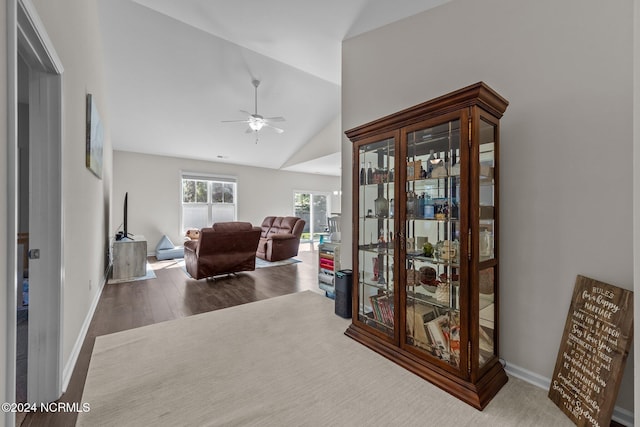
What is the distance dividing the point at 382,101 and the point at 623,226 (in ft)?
6.65

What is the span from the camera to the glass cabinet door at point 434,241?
178cm

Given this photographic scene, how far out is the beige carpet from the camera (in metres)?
1.47

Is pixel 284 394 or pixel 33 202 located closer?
pixel 33 202

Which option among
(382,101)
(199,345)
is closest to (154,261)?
(199,345)

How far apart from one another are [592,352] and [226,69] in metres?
5.06

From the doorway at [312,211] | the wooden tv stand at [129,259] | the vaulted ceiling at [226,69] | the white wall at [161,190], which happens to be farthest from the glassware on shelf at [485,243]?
the doorway at [312,211]

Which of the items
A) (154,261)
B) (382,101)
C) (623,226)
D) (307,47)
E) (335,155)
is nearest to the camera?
(623,226)

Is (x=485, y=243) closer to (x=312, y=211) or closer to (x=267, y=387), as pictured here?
(x=267, y=387)

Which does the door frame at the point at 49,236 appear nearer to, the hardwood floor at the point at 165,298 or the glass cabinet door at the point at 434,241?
the hardwood floor at the point at 165,298

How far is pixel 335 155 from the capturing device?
6832mm

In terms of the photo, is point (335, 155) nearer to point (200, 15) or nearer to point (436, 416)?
point (200, 15)

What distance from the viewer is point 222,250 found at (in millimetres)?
4223

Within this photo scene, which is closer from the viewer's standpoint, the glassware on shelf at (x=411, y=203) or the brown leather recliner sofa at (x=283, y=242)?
the glassware on shelf at (x=411, y=203)

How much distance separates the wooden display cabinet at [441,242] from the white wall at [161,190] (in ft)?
20.6
